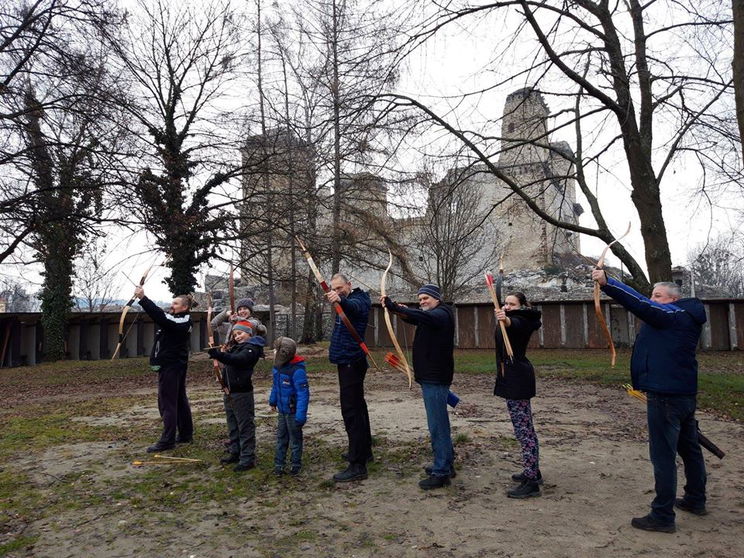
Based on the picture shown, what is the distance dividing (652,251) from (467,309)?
14.6 meters

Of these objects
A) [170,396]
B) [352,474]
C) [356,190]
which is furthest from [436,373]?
[356,190]

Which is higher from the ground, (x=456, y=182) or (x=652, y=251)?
(x=456, y=182)

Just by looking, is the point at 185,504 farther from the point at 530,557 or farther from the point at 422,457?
the point at 530,557

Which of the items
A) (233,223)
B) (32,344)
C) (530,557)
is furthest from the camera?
(32,344)

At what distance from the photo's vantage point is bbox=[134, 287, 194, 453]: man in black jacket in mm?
6449

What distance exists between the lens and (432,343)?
5.02 metres

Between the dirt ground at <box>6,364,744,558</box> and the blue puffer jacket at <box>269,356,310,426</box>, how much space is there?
67cm

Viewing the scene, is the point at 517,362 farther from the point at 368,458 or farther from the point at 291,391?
the point at 291,391

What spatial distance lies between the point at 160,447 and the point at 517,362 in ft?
13.6

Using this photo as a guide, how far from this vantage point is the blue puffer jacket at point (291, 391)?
5.32 meters

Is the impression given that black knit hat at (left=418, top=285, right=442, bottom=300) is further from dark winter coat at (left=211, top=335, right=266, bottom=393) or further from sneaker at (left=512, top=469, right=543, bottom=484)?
dark winter coat at (left=211, top=335, right=266, bottom=393)

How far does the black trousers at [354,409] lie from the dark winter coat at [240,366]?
922 mm

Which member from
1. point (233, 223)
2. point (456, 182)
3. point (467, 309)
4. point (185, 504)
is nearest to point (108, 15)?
point (233, 223)

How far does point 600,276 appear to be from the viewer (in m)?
4.08
